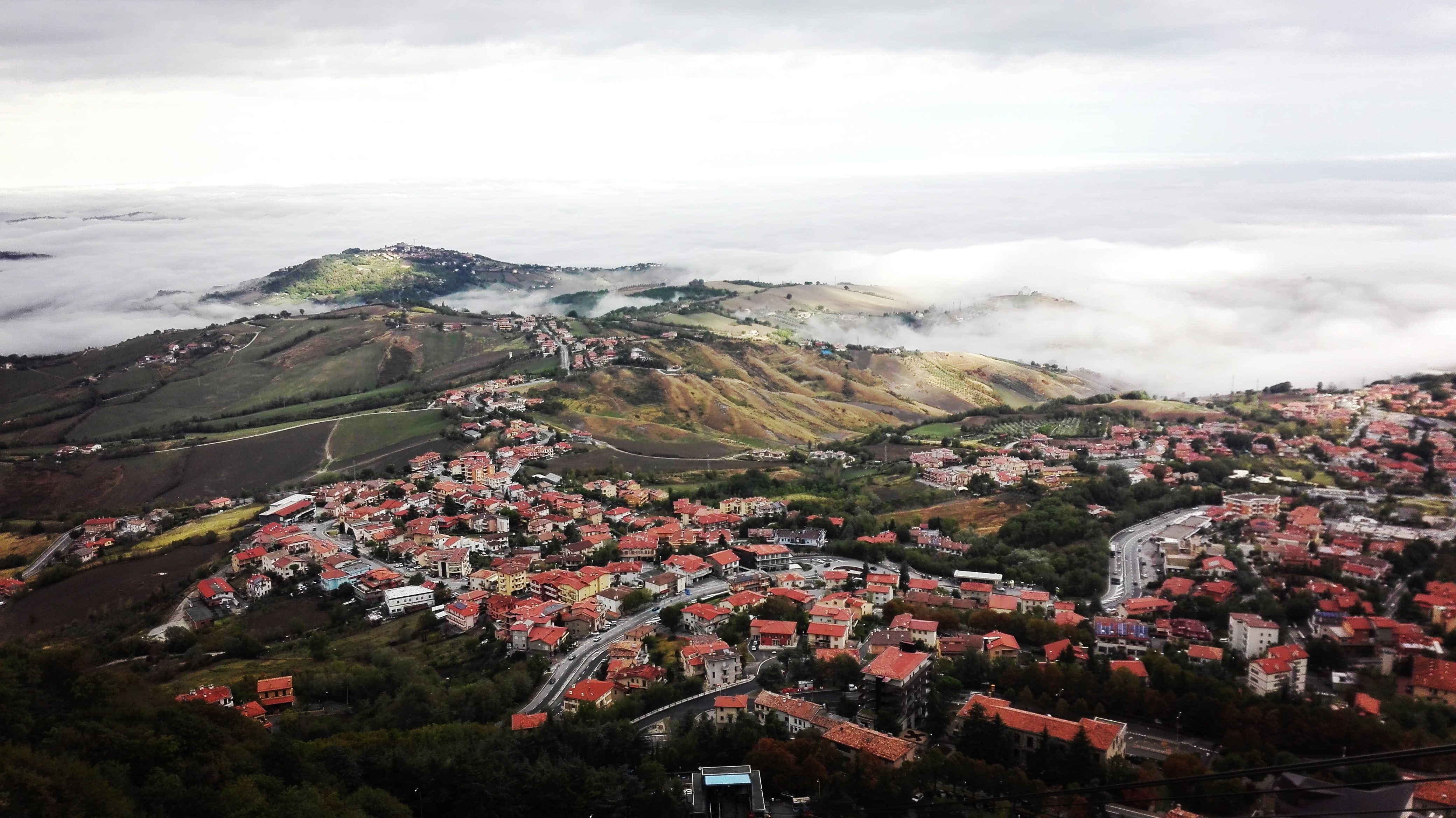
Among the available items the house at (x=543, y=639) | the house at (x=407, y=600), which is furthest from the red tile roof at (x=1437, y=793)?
the house at (x=407, y=600)

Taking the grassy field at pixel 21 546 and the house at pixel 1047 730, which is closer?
the house at pixel 1047 730

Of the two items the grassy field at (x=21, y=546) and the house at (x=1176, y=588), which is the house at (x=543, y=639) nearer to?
the house at (x=1176, y=588)

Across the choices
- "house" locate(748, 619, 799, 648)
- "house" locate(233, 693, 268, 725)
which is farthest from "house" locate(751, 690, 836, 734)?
"house" locate(233, 693, 268, 725)

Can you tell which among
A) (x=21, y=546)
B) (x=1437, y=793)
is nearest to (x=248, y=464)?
(x=21, y=546)

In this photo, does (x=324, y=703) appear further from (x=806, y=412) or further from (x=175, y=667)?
(x=806, y=412)

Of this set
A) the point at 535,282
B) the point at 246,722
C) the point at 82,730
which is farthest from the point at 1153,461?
the point at 535,282

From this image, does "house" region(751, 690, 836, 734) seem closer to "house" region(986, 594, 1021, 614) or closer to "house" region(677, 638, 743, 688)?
"house" region(677, 638, 743, 688)
